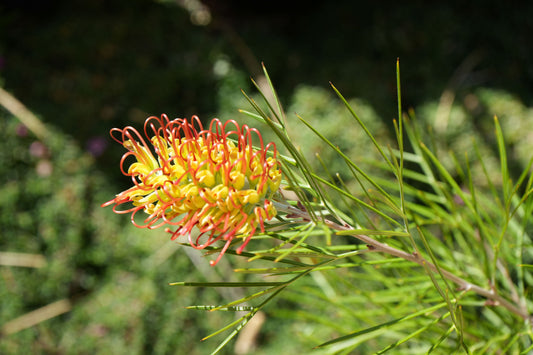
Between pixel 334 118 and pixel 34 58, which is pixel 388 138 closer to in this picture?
pixel 334 118

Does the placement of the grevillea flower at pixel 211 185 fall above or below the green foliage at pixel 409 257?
above

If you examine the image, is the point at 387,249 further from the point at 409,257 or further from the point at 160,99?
the point at 160,99

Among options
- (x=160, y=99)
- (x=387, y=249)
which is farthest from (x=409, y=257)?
(x=160, y=99)

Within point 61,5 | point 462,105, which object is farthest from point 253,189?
point 61,5

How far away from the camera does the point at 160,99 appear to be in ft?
4.80

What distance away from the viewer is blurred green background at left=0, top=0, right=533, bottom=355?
1209mm

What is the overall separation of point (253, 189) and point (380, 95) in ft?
4.23

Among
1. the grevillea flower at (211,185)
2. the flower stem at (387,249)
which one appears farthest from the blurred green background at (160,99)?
the grevillea flower at (211,185)

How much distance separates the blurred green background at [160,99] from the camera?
121cm

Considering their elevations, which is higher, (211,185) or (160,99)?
(211,185)

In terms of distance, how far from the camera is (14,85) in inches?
55.5

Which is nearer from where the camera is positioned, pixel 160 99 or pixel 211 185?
pixel 211 185

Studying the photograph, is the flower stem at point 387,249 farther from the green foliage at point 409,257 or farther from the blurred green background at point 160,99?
the blurred green background at point 160,99

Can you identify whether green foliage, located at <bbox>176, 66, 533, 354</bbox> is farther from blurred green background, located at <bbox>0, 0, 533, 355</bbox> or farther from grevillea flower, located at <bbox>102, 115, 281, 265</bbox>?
blurred green background, located at <bbox>0, 0, 533, 355</bbox>
